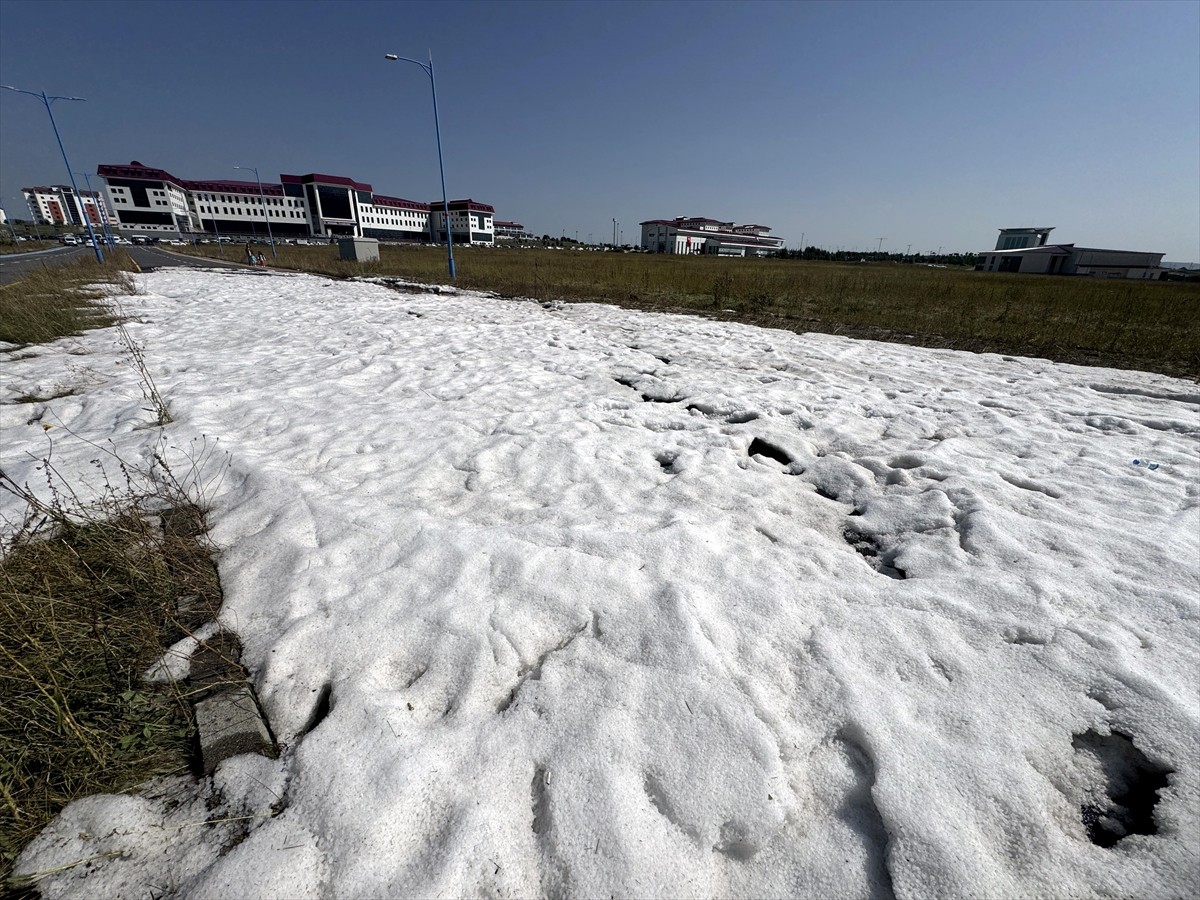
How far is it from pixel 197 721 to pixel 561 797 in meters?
1.39

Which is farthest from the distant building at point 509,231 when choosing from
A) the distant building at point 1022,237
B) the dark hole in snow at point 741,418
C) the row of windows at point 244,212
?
the dark hole in snow at point 741,418

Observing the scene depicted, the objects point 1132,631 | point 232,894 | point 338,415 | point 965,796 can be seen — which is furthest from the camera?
point 338,415

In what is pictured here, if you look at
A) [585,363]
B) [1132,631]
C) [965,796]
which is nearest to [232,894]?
[965,796]

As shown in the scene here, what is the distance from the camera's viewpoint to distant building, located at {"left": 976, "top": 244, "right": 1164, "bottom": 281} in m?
53.5

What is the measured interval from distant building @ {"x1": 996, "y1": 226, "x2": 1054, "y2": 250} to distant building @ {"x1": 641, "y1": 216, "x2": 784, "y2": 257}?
3914 centimetres

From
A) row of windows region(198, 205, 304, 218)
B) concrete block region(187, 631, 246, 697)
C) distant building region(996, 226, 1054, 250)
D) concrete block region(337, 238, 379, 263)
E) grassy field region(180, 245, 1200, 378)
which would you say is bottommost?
concrete block region(187, 631, 246, 697)

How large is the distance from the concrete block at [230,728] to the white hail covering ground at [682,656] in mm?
56

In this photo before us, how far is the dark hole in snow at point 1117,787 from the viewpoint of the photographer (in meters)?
1.46

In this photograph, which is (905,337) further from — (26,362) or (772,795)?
(26,362)

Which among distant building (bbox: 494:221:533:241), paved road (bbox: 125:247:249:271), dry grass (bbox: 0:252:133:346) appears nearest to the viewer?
dry grass (bbox: 0:252:133:346)

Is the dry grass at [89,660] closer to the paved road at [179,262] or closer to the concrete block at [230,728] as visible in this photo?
the concrete block at [230,728]

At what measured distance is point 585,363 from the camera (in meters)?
6.73

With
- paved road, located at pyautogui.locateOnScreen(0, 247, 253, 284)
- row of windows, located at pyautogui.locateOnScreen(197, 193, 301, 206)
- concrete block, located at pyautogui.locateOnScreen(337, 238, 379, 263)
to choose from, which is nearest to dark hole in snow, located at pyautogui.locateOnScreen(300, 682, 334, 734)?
paved road, located at pyautogui.locateOnScreen(0, 247, 253, 284)

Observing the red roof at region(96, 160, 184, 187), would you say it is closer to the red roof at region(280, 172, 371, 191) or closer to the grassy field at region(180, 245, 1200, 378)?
the red roof at region(280, 172, 371, 191)
